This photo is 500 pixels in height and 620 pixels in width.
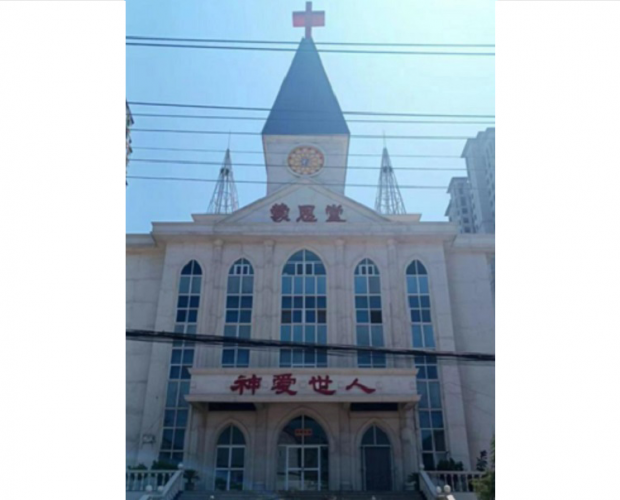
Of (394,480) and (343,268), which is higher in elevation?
(343,268)

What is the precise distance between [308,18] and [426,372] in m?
4.52

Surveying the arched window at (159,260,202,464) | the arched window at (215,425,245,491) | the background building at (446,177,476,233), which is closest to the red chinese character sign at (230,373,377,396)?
the arched window at (215,425,245,491)

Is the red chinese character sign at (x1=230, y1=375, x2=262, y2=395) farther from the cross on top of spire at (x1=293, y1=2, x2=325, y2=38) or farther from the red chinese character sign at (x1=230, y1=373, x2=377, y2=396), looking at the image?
the cross on top of spire at (x1=293, y1=2, x2=325, y2=38)

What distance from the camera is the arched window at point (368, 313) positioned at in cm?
750

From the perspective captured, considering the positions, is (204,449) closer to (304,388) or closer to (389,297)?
(304,388)

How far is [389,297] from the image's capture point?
7902mm

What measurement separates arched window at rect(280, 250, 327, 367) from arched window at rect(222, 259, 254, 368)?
465 millimetres

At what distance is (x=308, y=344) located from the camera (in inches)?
252

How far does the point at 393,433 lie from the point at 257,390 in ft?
5.81

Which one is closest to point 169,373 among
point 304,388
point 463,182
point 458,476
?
point 304,388

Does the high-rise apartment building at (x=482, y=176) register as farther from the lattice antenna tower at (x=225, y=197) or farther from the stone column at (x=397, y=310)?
the lattice antenna tower at (x=225, y=197)

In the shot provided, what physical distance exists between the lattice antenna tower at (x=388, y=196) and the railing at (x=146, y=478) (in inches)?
186

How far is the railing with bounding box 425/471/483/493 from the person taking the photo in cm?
657

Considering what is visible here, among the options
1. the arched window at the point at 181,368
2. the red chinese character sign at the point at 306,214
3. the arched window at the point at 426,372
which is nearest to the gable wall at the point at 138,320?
the arched window at the point at 181,368
